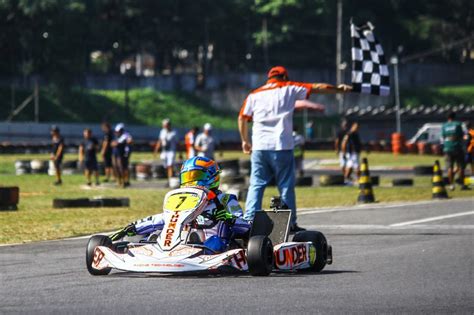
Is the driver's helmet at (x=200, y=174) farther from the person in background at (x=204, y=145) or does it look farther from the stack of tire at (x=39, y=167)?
the stack of tire at (x=39, y=167)

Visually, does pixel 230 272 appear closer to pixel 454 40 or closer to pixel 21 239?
pixel 21 239

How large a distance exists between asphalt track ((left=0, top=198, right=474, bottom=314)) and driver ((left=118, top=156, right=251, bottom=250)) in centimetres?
50

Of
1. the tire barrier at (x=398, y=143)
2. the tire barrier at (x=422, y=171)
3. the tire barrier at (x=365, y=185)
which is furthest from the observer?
the tire barrier at (x=398, y=143)

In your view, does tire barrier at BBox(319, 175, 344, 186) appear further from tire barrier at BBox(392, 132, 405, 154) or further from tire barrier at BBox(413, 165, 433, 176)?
tire barrier at BBox(392, 132, 405, 154)

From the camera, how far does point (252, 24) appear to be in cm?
7438

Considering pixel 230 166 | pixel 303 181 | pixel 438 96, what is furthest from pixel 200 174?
pixel 438 96

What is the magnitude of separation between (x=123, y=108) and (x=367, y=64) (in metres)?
53.2

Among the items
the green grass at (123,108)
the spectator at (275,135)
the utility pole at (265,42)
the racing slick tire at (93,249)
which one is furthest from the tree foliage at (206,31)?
the racing slick tire at (93,249)

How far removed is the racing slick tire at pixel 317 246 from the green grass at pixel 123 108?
51.1 meters

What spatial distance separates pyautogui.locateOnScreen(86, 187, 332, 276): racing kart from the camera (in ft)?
27.8

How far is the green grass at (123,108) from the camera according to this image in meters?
61.6

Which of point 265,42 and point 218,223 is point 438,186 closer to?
point 218,223

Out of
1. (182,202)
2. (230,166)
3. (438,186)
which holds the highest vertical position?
(182,202)

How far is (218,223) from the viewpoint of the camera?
909cm
